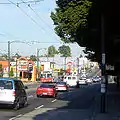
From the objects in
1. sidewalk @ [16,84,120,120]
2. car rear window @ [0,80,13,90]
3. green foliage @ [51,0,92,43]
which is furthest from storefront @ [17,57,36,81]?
sidewalk @ [16,84,120,120]

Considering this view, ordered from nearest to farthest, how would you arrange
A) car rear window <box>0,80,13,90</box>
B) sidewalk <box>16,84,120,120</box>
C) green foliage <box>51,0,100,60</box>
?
sidewalk <box>16,84,120,120</box> < car rear window <box>0,80,13,90</box> < green foliage <box>51,0,100,60</box>

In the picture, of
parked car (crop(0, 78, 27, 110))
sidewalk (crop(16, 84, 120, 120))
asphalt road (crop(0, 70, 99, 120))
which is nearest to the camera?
sidewalk (crop(16, 84, 120, 120))

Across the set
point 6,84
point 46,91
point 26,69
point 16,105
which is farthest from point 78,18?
point 26,69

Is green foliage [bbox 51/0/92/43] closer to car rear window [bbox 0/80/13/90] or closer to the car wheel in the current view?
car rear window [bbox 0/80/13/90]

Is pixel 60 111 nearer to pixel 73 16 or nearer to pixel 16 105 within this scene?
pixel 16 105

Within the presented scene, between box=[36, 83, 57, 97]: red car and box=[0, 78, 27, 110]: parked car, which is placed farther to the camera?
box=[36, 83, 57, 97]: red car

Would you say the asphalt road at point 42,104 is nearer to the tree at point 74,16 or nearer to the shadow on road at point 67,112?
the shadow on road at point 67,112

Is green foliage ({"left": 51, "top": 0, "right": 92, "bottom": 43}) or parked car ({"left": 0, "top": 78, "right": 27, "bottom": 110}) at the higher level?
green foliage ({"left": 51, "top": 0, "right": 92, "bottom": 43})

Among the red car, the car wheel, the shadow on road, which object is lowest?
the shadow on road

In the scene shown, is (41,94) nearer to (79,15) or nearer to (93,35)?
(93,35)

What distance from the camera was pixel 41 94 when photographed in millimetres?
38344

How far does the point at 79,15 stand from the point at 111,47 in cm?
572

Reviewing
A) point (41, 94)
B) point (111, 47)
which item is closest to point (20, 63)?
point (41, 94)

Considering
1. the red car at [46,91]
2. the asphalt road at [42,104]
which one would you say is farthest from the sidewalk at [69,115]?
the red car at [46,91]
